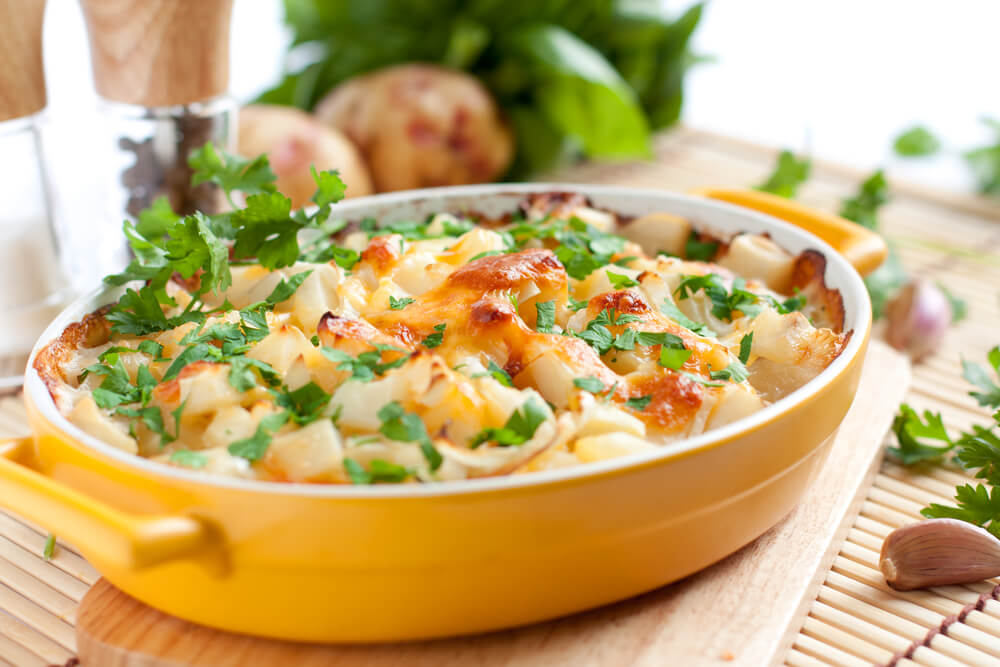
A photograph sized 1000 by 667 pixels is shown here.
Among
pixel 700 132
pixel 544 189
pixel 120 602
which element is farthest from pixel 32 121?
pixel 700 132

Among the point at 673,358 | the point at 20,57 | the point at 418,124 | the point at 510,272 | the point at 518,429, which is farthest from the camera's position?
the point at 418,124

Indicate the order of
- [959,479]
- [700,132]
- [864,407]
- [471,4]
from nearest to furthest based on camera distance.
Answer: [959,479]
[864,407]
[471,4]
[700,132]

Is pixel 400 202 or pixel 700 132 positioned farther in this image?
pixel 700 132

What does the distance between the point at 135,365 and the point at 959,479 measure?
1583 millimetres

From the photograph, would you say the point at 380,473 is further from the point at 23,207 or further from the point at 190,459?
the point at 23,207

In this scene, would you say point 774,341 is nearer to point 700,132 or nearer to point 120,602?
point 120,602

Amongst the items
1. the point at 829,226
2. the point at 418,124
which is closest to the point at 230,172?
the point at 829,226

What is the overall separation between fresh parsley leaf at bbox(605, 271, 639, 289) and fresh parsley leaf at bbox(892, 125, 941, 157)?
296 centimetres

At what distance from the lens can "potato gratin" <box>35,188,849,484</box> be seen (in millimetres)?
1498

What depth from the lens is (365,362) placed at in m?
1.62

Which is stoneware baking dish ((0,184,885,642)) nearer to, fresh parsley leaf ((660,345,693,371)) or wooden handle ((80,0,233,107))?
fresh parsley leaf ((660,345,693,371))

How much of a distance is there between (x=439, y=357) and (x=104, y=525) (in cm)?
53

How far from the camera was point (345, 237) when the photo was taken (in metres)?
2.36

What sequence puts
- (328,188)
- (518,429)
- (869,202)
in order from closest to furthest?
(518,429), (328,188), (869,202)
